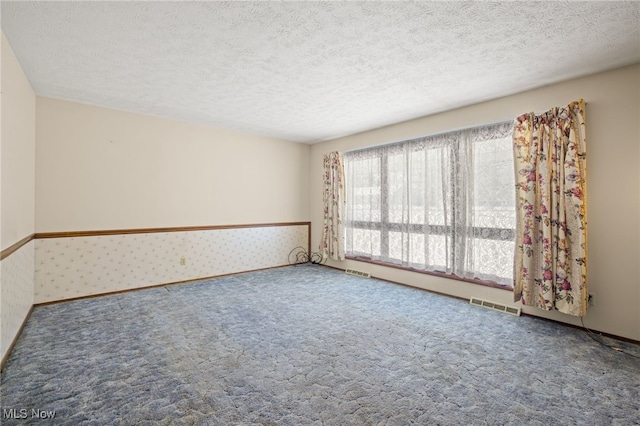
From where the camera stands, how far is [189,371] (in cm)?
202

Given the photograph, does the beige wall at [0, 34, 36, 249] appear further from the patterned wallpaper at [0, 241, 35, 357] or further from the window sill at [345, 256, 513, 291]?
the window sill at [345, 256, 513, 291]

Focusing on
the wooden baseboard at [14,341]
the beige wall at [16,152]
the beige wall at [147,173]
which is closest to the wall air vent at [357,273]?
the beige wall at [147,173]

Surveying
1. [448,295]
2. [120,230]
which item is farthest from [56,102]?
[448,295]

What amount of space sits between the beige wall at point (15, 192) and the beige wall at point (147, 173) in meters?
0.22

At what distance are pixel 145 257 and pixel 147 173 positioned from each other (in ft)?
3.74

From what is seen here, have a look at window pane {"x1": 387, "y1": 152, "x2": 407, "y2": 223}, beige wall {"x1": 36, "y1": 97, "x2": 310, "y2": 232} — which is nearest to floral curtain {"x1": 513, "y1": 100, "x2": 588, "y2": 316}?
window pane {"x1": 387, "y1": 152, "x2": 407, "y2": 223}

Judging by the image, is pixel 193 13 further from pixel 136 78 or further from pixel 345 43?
pixel 136 78

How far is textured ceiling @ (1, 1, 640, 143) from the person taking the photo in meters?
1.83

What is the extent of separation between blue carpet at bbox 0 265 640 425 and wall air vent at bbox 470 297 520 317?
4.7 inches

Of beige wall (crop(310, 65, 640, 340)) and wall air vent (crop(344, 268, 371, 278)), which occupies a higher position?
beige wall (crop(310, 65, 640, 340))

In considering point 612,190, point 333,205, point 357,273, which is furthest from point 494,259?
point 333,205

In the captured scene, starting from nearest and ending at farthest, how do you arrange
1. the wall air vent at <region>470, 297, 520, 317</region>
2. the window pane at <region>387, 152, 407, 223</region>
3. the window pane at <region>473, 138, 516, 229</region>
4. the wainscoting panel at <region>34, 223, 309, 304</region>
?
the wall air vent at <region>470, 297, 520, 317</region>, the window pane at <region>473, 138, 516, 229</region>, the wainscoting panel at <region>34, 223, 309, 304</region>, the window pane at <region>387, 152, 407, 223</region>

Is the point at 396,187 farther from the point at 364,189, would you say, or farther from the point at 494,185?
the point at 494,185

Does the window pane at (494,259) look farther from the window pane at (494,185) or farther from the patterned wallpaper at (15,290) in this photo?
the patterned wallpaper at (15,290)
